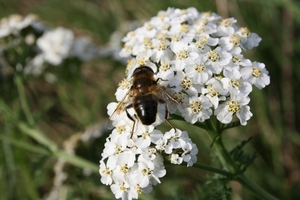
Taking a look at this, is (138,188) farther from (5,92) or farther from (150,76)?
(5,92)

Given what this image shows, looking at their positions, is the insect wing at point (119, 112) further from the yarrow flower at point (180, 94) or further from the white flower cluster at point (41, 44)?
the white flower cluster at point (41, 44)

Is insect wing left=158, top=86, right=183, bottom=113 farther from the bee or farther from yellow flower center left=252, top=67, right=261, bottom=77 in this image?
yellow flower center left=252, top=67, right=261, bottom=77

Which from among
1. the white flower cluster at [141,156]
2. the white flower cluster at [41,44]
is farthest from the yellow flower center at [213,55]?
the white flower cluster at [41,44]

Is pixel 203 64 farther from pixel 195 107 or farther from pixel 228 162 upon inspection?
pixel 228 162

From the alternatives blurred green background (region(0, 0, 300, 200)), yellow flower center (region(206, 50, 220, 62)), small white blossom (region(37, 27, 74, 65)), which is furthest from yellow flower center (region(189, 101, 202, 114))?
small white blossom (region(37, 27, 74, 65))

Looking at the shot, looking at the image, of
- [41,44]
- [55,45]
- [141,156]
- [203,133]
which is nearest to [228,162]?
[141,156]

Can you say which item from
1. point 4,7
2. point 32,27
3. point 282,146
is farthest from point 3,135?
point 4,7
